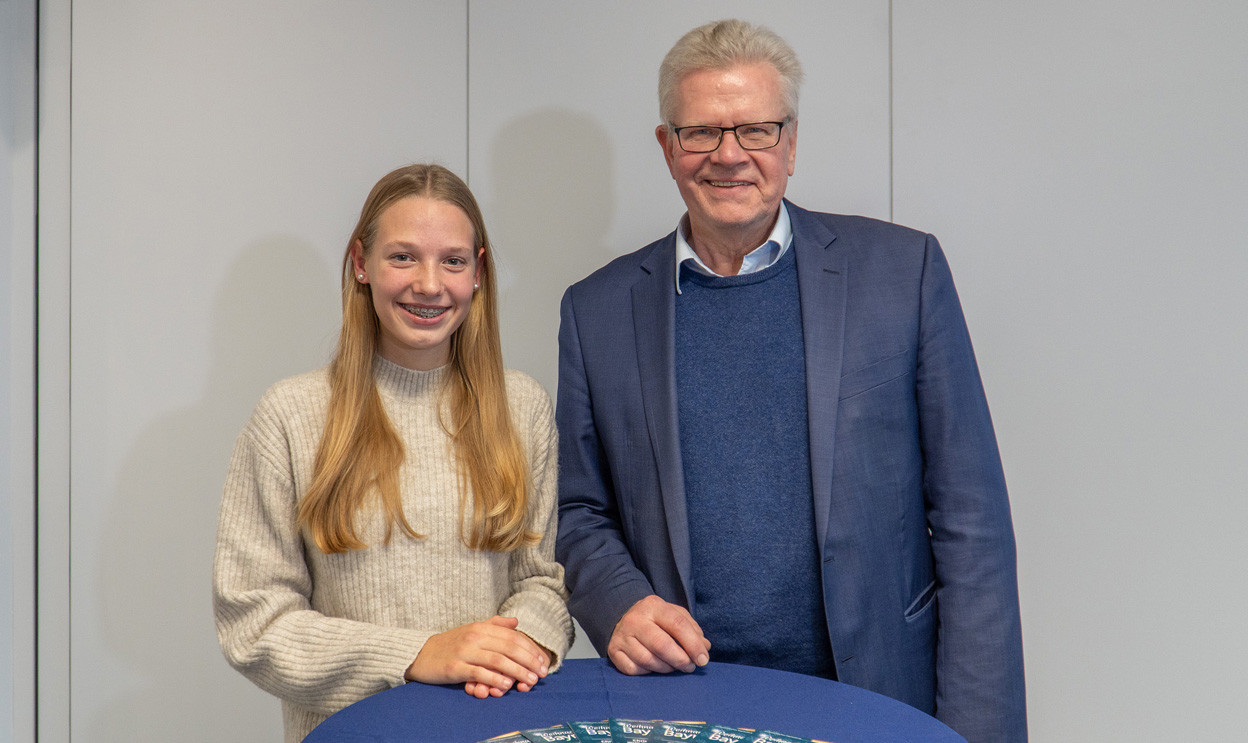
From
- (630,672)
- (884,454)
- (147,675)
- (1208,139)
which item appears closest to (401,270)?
(630,672)

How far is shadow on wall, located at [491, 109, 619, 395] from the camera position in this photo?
2707 mm

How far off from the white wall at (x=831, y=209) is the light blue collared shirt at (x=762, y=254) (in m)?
0.67

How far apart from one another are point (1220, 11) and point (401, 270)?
6.98 feet

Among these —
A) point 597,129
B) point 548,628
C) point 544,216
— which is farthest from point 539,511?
point 597,129

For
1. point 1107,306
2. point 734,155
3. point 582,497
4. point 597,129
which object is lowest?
point 582,497

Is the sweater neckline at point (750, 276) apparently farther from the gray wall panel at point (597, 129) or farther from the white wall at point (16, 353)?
the white wall at point (16, 353)

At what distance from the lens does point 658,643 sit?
5.09ft

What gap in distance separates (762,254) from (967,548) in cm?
70

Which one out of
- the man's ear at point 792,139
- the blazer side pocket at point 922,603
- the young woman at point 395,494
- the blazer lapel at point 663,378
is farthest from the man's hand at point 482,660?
the man's ear at point 792,139

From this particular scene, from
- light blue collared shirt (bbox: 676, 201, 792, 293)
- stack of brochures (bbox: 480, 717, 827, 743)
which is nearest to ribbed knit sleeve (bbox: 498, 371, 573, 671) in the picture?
light blue collared shirt (bbox: 676, 201, 792, 293)

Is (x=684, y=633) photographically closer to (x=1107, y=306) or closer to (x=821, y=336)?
(x=821, y=336)

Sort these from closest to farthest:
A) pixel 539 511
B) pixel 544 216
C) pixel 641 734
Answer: pixel 641 734 → pixel 539 511 → pixel 544 216

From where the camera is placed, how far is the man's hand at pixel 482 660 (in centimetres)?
149

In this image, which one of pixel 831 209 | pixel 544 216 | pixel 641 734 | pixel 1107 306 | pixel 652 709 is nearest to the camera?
pixel 641 734
